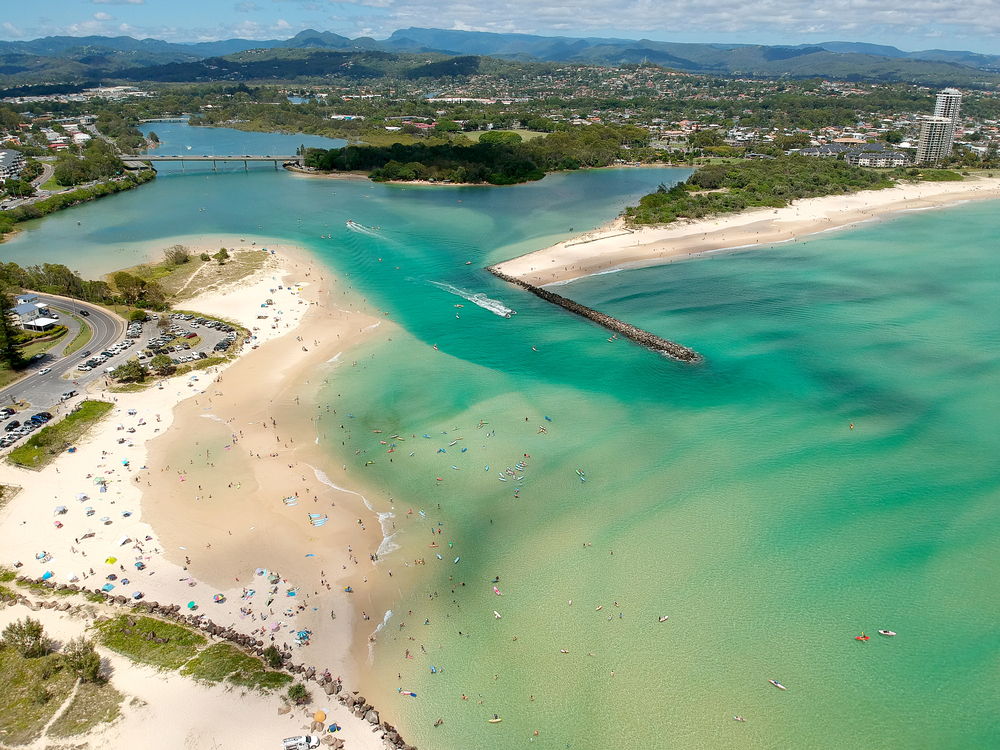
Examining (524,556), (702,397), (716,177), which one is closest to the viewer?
(524,556)

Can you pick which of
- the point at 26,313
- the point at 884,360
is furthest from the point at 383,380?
the point at 884,360

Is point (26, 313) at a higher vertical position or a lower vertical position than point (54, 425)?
higher

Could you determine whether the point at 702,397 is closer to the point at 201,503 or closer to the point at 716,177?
the point at 201,503

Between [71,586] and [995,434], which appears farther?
[995,434]

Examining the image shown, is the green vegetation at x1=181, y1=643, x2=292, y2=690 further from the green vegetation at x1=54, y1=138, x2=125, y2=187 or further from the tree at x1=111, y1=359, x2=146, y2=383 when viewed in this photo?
the green vegetation at x1=54, y1=138, x2=125, y2=187

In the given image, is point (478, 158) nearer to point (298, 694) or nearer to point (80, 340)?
point (80, 340)

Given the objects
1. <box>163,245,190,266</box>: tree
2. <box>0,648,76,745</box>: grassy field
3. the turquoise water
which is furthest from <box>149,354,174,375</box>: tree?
<box>163,245,190,266</box>: tree
